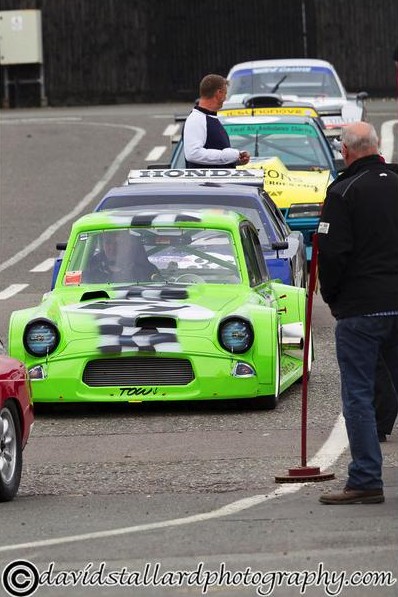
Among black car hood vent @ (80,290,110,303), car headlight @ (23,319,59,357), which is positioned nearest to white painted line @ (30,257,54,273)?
black car hood vent @ (80,290,110,303)

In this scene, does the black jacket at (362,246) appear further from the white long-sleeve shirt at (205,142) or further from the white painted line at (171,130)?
the white painted line at (171,130)

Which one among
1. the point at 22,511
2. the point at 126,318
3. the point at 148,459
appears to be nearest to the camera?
the point at 22,511

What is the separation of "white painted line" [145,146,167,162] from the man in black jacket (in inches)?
856

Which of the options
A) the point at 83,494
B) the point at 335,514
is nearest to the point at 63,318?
the point at 83,494

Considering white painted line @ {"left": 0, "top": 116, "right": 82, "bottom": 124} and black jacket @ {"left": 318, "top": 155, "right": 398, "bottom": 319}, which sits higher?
black jacket @ {"left": 318, "top": 155, "right": 398, "bottom": 319}

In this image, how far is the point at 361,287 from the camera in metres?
8.44

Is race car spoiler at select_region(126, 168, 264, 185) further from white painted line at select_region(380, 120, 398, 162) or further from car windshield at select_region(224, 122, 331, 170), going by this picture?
white painted line at select_region(380, 120, 398, 162)

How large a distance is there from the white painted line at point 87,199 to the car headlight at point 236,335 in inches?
377

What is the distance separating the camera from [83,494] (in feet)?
29.1

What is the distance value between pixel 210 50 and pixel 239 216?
30.7 meters

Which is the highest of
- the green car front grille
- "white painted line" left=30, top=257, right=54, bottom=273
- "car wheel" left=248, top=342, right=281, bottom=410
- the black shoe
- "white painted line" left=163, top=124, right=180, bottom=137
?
the black shoe

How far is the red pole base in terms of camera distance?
9.00 m

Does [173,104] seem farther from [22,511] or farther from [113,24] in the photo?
[22,511]

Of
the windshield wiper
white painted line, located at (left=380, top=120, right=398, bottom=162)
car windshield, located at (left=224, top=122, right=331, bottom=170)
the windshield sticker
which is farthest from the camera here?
white painted line, located at (left=380, top=120, right=398, bottom=162)
